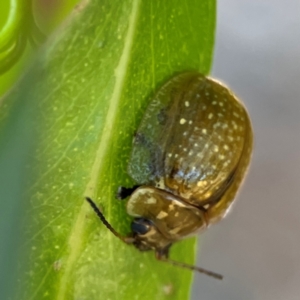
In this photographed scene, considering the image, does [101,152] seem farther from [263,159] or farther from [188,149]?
[263,159]

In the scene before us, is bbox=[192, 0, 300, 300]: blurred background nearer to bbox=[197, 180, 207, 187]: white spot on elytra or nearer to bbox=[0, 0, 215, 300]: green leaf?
bbox=[197, 180, 207, 187]: white spot on elytra

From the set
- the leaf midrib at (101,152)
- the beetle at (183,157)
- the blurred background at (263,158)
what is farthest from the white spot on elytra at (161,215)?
the blurred background at (263,158)

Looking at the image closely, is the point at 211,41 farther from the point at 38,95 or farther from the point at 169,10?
the point at 38,95

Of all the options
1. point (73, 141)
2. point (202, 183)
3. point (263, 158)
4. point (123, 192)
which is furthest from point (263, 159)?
point (73, 141)

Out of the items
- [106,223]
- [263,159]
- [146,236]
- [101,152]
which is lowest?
[263,159]

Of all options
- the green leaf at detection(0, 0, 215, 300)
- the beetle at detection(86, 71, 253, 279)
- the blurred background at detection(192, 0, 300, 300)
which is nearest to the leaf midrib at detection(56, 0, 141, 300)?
the green leaf at detection(0, 0, 215, 300)

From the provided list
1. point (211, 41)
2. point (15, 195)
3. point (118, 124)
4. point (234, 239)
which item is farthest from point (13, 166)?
point (234, 239)

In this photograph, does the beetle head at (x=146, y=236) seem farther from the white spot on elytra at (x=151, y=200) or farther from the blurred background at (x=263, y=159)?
the blurred background at (x=263, y=159)
